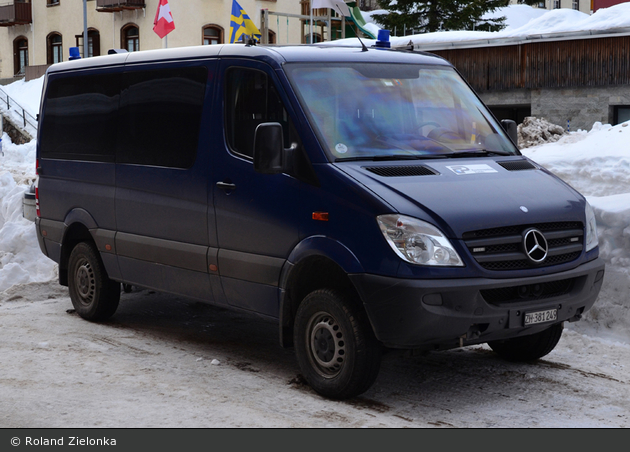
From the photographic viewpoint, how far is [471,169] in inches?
244

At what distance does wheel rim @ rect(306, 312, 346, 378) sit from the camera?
19.5ft

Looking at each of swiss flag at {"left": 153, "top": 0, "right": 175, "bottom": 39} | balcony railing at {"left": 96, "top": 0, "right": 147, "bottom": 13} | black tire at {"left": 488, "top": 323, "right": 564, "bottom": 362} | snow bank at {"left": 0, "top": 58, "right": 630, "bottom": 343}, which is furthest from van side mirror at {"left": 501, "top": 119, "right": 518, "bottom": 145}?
balcony railing at {"left": 96, "top": 0, "right": 147, "bottom": 13}

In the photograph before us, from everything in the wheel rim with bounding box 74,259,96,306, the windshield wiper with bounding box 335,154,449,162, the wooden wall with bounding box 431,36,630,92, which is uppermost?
the wooden wall with bounding box 431,36,630,92

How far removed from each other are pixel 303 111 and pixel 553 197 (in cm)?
175

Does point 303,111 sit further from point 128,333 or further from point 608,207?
point 608,207

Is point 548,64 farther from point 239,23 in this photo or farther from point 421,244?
point 421,244

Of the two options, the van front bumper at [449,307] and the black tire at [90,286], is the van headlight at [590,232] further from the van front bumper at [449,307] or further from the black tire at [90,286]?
the black tire at [90,286]

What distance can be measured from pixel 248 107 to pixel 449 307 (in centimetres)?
222

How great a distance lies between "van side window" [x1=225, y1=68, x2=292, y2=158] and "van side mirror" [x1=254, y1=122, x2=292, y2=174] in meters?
0.28

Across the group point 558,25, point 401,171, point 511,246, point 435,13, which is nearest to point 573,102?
point 558,25

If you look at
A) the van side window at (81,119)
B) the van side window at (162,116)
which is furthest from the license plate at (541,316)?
the van side window at (81,119)
